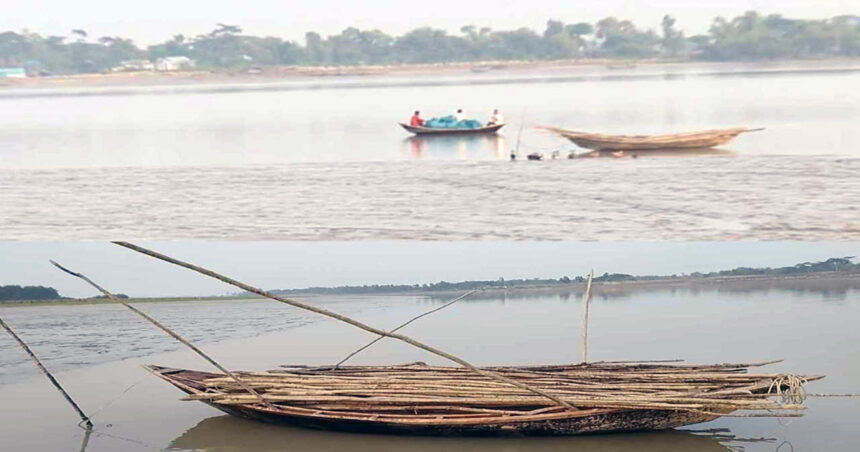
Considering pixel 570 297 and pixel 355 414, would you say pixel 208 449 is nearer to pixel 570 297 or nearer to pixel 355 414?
pixel 355 414

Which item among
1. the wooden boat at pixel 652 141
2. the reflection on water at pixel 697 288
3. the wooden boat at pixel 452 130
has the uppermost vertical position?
the reflection on water at pixel 697 288

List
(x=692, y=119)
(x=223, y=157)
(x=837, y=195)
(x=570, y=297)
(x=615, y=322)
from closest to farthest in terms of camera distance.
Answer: (x=615, y=322), (x=570, y=297), (x=837, y=195), (x=223, y=157), (x=692, y=119)

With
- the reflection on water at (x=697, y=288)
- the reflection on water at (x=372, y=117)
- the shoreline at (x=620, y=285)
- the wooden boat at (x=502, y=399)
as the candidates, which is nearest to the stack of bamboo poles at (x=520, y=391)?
the wooden boat at (x=502, y=399)

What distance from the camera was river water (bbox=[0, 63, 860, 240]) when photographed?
14000 mm

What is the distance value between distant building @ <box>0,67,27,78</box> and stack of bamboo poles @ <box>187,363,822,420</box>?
61.0 m

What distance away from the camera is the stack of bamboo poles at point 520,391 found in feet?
19.1

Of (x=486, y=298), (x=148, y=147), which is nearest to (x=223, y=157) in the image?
(x=148, y=147)

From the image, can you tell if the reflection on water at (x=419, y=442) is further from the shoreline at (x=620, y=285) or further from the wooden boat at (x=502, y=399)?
the shoreline at (x=620, y=285)

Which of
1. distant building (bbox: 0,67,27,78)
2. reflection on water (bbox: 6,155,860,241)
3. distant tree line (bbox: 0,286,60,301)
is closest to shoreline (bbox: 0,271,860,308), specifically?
distant tree line (bbox: 0,286,60,301)

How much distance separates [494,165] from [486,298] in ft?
43.5

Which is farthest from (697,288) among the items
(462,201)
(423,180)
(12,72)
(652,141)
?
(12,72)

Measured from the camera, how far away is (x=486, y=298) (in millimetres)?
10328

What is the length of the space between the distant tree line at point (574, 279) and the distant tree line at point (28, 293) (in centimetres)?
193

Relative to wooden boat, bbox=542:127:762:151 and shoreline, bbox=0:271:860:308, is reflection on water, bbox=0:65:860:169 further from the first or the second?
shoreline, bbox=0:271:860:308
